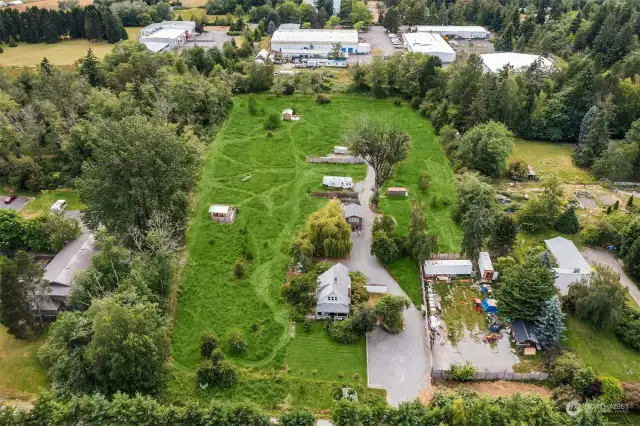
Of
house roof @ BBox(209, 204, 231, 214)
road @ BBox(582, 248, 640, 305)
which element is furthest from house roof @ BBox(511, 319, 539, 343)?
house roof @ BBox(209, 204, 231, 214)

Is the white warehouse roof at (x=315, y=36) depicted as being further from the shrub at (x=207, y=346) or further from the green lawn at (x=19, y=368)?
the green lawn at (x=19, y=368)

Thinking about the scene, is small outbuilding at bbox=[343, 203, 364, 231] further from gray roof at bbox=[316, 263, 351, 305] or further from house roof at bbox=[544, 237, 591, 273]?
house roof at bbox=[544, 237, 591, 273]

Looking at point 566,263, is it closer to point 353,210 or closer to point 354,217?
point 354,217

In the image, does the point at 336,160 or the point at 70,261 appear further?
the point at 336,160

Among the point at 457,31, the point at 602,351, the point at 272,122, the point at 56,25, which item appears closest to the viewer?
the point at 602,351

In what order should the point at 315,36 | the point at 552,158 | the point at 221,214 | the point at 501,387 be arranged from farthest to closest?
the point at 315,36 → the point at 552,158 → the point at 221,214 → the point at 501,387

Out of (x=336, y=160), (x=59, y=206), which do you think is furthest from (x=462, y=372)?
(x=59, y=206)
